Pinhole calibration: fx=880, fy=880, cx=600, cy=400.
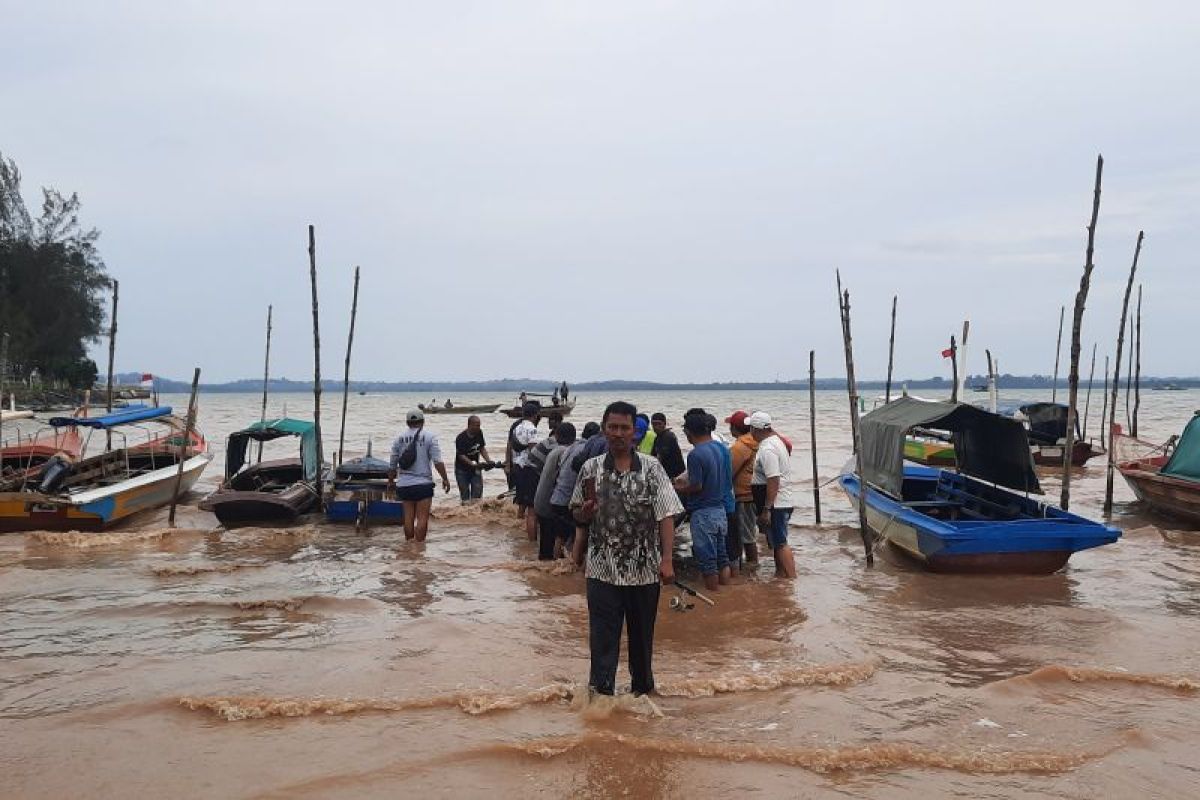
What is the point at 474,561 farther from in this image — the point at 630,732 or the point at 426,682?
the point at 630,732

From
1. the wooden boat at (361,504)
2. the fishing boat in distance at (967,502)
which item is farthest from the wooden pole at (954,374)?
the wooden boat at (361,504)

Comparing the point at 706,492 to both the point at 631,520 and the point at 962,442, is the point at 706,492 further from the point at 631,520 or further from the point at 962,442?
the point at 962,442

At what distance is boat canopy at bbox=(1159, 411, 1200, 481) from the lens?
12.8 metres

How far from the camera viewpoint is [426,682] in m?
5.61

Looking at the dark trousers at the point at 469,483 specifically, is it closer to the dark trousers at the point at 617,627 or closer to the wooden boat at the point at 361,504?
the wooden boat at the point at 361,504

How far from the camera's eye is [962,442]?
468 inches

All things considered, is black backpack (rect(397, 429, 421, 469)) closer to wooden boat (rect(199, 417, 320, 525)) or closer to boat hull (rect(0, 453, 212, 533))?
wooden boat (rect(199, 417, 320, 525))

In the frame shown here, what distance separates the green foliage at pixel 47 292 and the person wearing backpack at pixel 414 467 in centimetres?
4270

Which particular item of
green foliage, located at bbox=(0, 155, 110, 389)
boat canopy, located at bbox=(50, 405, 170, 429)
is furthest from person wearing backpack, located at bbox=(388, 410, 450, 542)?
green foliage, located at bbox=(0, 155, 110, 389)

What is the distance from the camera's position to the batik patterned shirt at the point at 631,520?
4.57 meters

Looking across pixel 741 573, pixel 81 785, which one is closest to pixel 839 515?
pixel 741 573

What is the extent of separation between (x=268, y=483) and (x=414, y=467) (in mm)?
5494

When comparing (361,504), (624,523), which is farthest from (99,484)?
(624,523)

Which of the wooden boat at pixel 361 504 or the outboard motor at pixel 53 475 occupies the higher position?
the outboard motor at pixel 53 475
